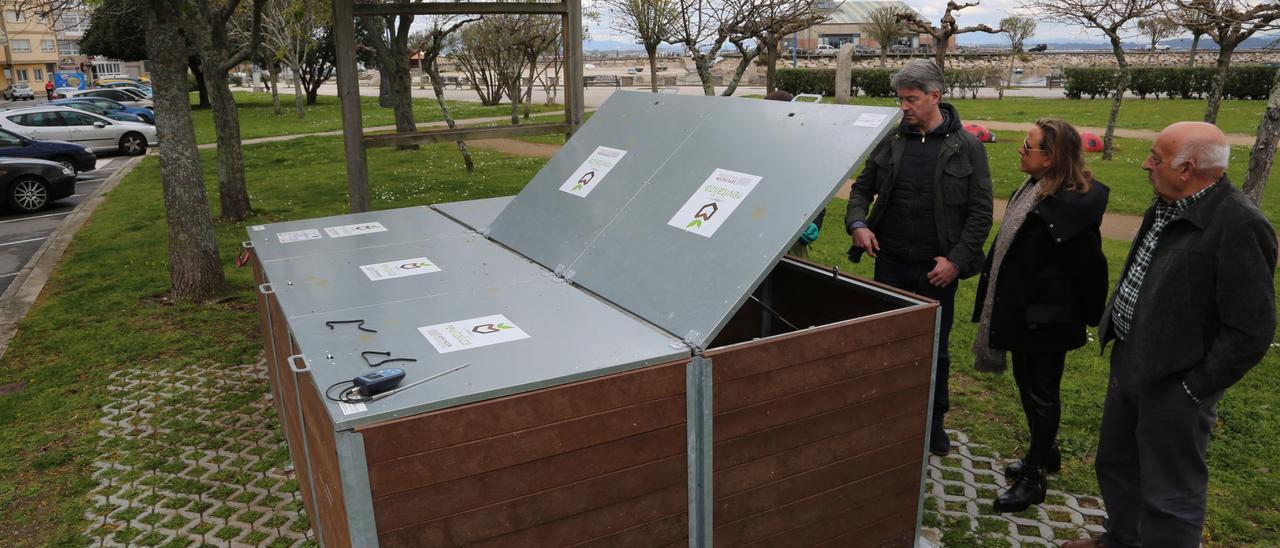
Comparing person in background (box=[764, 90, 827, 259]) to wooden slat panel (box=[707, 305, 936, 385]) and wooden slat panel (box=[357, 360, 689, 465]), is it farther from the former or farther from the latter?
wooden slat panel (box=[357, 360, 689, 465])

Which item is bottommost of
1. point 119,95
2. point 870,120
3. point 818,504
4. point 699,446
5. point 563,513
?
point 818,504

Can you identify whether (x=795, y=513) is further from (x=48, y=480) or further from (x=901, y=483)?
(x=48, y=480)

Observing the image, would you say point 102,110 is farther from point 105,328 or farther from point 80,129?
point 105,328

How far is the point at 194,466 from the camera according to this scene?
15.0 ft

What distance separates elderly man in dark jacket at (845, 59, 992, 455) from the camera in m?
3.77

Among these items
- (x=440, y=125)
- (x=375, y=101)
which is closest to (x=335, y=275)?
(x=440, y=125)

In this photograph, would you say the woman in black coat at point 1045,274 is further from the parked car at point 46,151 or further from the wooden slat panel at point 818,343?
the parked car at point 46,151

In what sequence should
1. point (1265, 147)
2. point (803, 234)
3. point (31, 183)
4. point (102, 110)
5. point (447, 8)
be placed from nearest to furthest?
point (803, 234)
point (1265, 147)
point (447, 8)
point (31, 183)
point (102, 110)

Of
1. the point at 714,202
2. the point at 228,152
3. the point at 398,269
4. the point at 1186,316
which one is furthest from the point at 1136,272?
the point at 228,152

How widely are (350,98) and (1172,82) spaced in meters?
30.7

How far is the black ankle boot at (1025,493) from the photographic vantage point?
3885 millimetres

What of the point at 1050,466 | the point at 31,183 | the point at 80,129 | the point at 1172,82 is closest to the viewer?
the point at 1050,466

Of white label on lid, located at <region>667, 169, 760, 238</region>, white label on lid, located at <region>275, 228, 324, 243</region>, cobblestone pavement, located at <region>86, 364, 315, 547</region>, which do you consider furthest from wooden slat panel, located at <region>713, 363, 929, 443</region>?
white label on lid, located at <region>275, 228, 324, 243</region>

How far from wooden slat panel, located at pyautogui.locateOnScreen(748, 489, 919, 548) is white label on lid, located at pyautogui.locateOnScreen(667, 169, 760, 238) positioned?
1.09m
